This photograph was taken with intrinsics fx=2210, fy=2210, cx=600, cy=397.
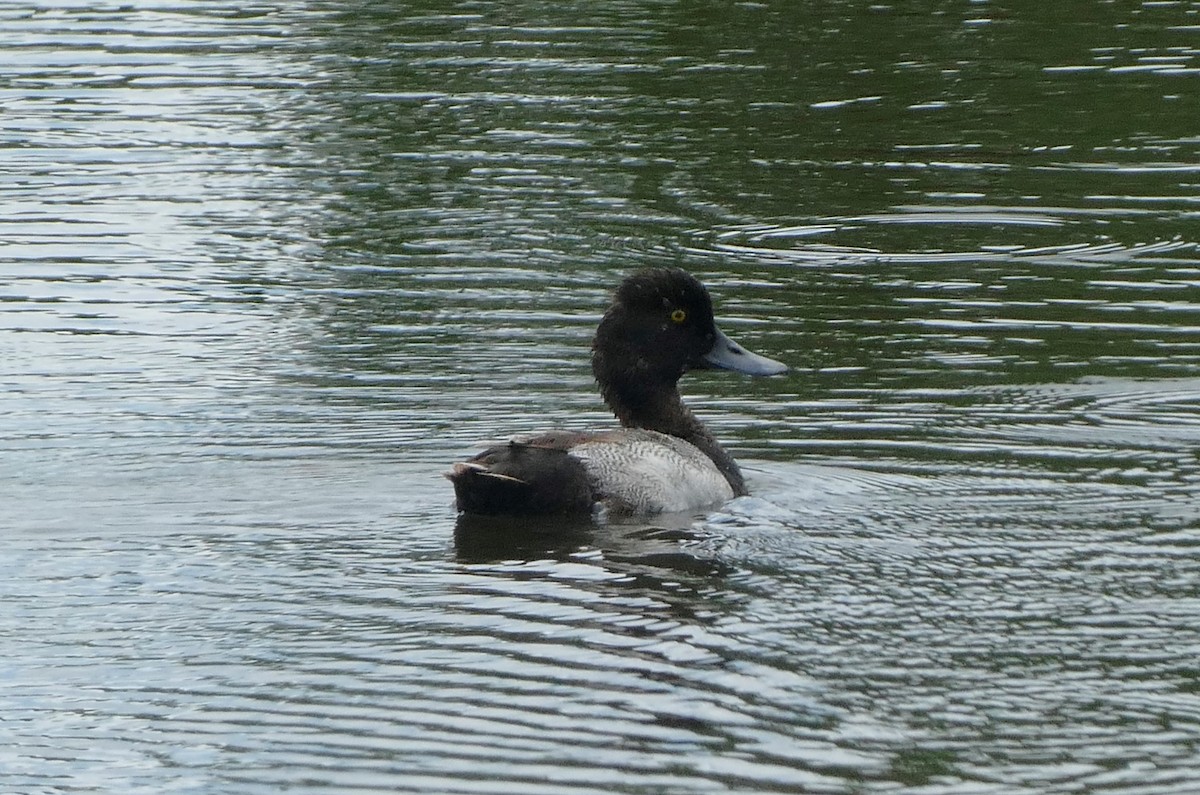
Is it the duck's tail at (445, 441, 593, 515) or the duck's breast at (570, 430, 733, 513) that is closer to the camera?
the duck's tail at (445, 441, 593, 515)

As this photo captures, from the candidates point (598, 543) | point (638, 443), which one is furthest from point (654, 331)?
point (598, 543)

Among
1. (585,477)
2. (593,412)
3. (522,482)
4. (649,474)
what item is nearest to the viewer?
(522,482)

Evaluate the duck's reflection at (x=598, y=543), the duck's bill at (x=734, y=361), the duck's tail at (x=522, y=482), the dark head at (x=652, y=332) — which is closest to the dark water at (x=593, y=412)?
the duck's reflection at (x=598, y=543)

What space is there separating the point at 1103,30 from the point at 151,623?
18388 mm

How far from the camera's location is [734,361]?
1198cm

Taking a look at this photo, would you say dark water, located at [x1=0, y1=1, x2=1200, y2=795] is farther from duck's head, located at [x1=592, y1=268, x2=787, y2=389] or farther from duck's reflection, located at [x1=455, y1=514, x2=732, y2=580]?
duck's head, located at [x1=592, y1=268, x2=787, y2=389]

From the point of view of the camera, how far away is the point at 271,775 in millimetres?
7066

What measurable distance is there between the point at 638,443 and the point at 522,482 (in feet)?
2.64

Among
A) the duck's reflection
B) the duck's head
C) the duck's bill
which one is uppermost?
the duck's head

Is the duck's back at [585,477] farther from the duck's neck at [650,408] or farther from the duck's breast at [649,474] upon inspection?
the duck's neck at [650,408]

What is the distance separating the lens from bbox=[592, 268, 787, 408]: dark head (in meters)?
11.6

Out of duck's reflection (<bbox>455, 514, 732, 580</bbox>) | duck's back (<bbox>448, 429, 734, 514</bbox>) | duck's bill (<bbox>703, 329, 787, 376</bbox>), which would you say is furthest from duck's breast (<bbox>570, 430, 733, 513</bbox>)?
duck's bill (<bbox>703, 329, 787, 376</bbox>)

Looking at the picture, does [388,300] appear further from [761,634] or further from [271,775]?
[271,775]

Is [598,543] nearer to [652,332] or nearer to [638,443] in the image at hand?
[638,443]
